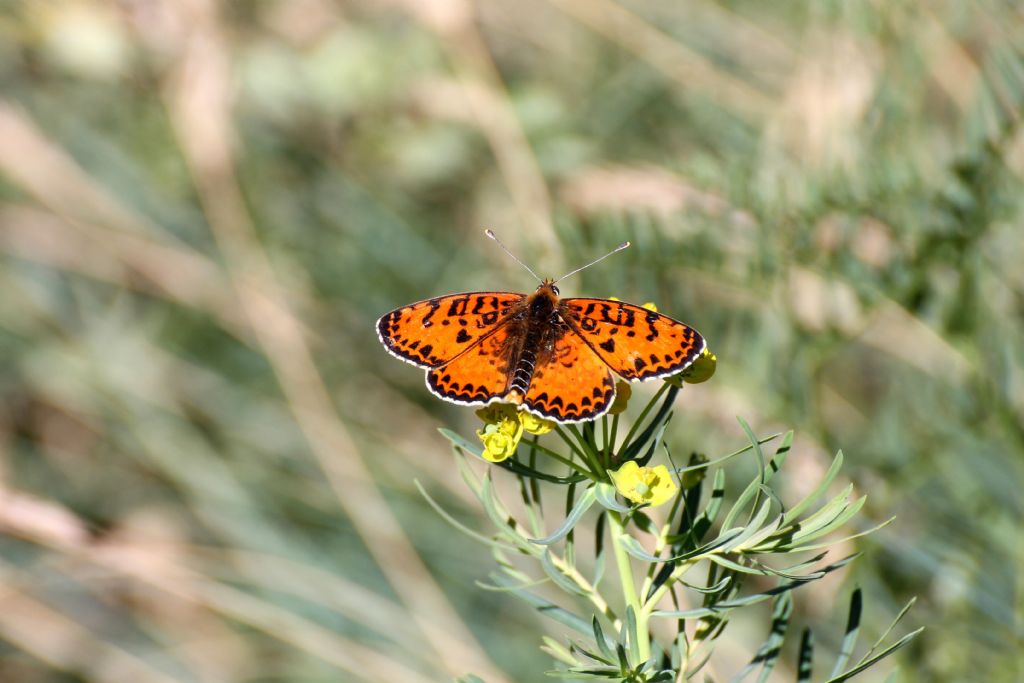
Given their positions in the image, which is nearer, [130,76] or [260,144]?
[130,76]

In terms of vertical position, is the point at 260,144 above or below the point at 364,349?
above

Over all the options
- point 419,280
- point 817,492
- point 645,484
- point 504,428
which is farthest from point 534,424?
point 419,280

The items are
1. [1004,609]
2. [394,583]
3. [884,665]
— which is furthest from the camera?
[394,583]

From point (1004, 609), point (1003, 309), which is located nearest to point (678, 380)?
point (1004, 609)

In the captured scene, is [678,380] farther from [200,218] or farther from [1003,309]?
[200,218]

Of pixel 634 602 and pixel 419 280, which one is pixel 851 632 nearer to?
pixel 634 602

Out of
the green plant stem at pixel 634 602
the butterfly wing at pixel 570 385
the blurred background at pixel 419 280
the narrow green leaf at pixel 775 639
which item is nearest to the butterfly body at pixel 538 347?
the butterfly wing at pixel 570 385

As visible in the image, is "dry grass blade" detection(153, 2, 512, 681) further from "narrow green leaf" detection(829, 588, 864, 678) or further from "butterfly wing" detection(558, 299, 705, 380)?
"narrow green leaf" detection(829, 588, 864, 678)
